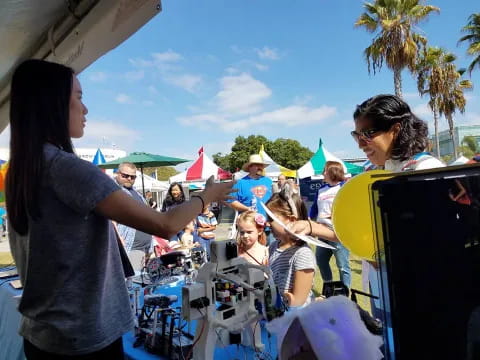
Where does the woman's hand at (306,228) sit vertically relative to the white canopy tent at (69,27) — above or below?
→ below


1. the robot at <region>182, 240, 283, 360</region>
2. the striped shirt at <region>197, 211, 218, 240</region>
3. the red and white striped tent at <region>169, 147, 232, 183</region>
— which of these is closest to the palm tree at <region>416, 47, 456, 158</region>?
the red and white striped tent at <region>169, 147, 232, 183</region>

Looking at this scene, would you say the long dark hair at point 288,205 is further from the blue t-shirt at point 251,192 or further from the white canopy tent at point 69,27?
the blue t-shirt at point 251,192

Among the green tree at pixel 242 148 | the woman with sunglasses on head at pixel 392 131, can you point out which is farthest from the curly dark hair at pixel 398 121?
the green tree at pixel 242 148

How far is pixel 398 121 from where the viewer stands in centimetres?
124

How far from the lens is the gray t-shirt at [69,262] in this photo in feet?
2.55

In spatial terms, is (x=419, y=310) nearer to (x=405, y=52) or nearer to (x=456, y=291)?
(x=456, y=291)

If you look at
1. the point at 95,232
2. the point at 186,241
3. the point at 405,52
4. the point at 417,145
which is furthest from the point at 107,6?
the point at 405,52

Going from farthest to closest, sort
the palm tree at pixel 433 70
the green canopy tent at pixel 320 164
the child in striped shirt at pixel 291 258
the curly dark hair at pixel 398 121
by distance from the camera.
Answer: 1. the palm tree at pixel 433 70
2. the green canopy tent at pixel 320 164
3. the child in striped shirt at pixel 291 258
4. the curly dark hair at pixel 398 121

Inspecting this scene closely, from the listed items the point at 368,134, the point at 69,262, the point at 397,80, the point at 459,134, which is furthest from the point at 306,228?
the point at 459,134

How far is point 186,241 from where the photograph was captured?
454 cm

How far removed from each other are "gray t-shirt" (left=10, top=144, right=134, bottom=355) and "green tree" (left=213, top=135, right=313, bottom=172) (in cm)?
3404

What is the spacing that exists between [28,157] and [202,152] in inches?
409

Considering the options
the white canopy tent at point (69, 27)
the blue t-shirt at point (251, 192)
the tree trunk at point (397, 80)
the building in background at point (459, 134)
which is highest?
the building in background at point (459, 134)

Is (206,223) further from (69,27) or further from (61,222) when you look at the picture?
(61,222)
